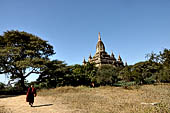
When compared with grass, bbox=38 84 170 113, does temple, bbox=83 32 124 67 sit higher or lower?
higher

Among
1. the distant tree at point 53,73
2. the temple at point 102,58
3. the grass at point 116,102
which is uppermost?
the temple at point 102,58

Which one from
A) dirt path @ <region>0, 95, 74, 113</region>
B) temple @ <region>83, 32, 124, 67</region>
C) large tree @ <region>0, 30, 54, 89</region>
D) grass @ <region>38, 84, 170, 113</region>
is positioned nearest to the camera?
grass @ <region>38, 84, 170, 113</region>

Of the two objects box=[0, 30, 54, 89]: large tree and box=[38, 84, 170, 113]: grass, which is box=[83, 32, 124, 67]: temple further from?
box=[38, 84, 170, 113]: grass

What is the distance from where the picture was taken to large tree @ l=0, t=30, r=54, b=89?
18.2m

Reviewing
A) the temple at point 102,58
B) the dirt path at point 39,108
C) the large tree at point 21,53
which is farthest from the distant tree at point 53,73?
the temple at point 102,58

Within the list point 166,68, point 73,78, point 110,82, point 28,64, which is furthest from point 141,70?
point 28,64

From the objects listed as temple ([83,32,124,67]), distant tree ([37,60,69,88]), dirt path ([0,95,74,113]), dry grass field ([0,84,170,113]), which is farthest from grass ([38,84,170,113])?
temple ([83,32,124,67])

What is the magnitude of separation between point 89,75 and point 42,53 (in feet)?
29.2

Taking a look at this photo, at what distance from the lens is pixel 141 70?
1109 inches

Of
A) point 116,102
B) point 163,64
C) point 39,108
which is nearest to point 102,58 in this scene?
point 163,64

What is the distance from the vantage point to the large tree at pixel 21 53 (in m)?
18.2

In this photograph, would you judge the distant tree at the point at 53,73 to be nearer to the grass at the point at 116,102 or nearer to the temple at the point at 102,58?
the grass at the point at 116,102

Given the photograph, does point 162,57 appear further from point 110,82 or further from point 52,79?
point 52,79

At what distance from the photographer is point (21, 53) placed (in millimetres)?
20328
